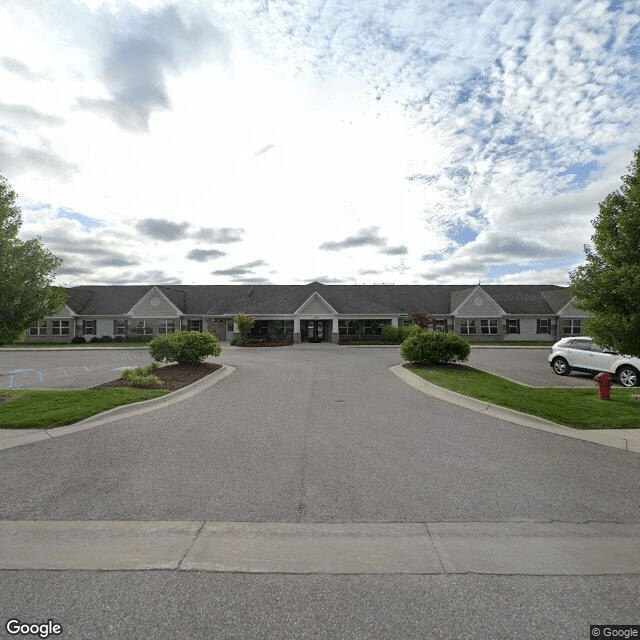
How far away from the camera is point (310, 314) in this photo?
38062 millimetres

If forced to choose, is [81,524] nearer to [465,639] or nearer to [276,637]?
[276,637]

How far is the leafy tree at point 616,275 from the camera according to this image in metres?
9.95

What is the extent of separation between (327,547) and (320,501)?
97cm

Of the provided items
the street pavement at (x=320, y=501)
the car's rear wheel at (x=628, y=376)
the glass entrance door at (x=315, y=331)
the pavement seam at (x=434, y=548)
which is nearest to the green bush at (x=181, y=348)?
the street pavement at (x=320, y=501)

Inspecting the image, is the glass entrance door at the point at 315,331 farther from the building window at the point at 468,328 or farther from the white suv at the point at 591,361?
the white suv at the point at 591,361

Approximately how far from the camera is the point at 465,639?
2.77 m

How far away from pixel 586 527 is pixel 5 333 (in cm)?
1390

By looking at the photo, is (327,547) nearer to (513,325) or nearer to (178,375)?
(178,375)

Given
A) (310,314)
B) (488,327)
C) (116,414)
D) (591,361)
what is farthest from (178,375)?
(488,327)

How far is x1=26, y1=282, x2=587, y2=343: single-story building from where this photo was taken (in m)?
38.7

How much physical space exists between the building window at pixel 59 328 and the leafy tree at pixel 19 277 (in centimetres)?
3297

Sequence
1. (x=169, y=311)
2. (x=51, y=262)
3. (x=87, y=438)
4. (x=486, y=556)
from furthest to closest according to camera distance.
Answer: (x=169, y=311) → (x=51, y=262) → (x=87, y=438) → (x=486, y=556)

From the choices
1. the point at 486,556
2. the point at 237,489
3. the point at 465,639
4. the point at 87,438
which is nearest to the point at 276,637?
the point at 465,639

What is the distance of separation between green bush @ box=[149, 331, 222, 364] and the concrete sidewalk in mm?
12969
